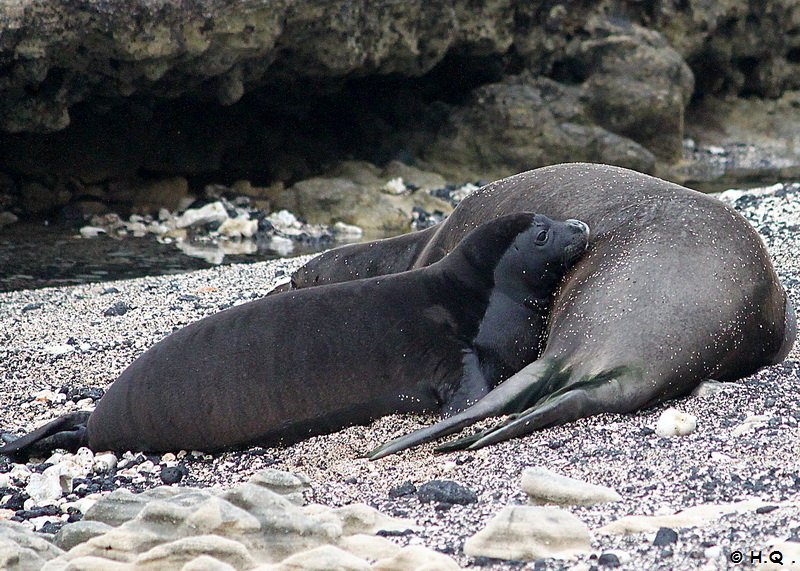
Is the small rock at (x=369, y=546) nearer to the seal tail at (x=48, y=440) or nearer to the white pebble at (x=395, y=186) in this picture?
the seal tail at (x=48, y=440)

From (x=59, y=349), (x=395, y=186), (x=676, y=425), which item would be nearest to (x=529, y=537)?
(x=676, y=425)

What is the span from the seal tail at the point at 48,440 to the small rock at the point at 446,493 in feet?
6.06

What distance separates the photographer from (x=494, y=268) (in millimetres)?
5020

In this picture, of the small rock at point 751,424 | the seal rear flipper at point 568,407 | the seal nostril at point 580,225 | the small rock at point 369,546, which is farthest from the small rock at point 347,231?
the small rock at point 369,546

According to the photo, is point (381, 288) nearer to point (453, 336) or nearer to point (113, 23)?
point (453, 336)

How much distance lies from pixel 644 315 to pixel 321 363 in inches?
51.0

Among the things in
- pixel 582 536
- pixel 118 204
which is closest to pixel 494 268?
pixel 582 536

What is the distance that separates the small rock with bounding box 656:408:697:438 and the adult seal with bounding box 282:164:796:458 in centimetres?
25

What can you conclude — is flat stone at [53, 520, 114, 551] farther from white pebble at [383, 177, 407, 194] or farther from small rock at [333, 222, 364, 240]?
white pebble at [383, 177, 407, 194]

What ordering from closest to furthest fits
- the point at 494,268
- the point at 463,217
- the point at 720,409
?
1. the point at 720,409
2. the point at 494,268
3. the point at 463,217

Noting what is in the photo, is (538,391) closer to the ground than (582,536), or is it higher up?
closer to the ground

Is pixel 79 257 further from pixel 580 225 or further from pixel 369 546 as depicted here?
pixel 369 546

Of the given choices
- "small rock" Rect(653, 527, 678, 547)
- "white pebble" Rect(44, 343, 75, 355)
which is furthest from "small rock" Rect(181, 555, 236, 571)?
"white pebble" Rect(44, 343, 75, 355)

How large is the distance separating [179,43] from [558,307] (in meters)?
8.02
